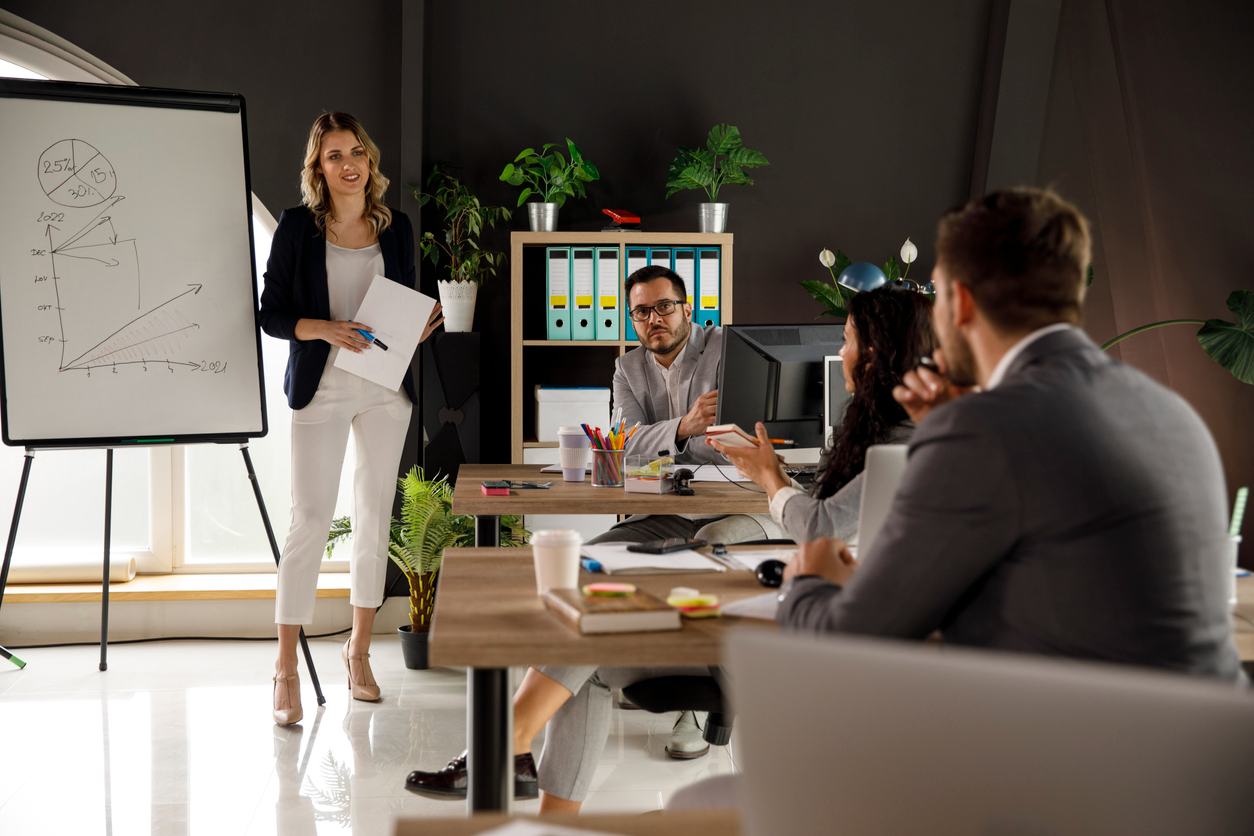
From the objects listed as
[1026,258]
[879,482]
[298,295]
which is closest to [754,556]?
[879,482]

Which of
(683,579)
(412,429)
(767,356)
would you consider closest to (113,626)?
(412,429)

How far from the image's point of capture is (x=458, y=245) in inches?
172

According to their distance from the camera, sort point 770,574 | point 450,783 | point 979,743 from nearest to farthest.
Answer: point 979,743
point 770,574
point 450,783

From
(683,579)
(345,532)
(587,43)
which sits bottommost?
(345,532)

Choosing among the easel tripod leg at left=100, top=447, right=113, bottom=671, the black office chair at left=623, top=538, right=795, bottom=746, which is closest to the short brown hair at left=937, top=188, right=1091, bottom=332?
the black office chair at left=623, top=538, right=795, bottom=746

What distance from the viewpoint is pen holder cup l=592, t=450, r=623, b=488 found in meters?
2.95

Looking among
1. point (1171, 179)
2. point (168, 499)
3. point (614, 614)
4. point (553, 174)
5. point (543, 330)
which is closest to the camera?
point (614, 614)

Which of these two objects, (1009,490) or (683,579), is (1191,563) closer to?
(1009,490)

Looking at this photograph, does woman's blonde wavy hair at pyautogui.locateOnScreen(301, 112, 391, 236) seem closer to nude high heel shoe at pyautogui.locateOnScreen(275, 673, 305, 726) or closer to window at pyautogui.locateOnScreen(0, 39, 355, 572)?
window at pyautogui.locateOnScreen(0, 39, 355, 572)

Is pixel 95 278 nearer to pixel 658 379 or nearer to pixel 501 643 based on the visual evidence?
pixel 658 379

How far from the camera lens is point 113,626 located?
4.27 metres

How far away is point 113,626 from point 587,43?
3.07m

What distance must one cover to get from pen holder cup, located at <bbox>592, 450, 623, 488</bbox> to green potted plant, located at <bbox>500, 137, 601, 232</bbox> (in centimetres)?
167

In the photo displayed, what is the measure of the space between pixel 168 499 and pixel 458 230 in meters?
1.67
